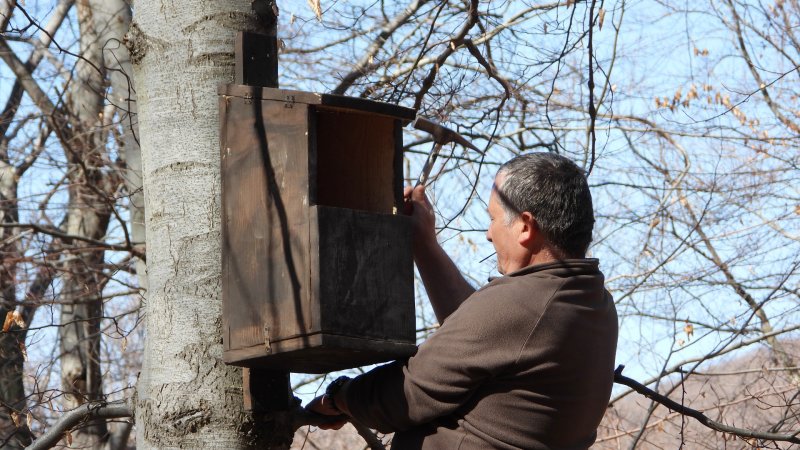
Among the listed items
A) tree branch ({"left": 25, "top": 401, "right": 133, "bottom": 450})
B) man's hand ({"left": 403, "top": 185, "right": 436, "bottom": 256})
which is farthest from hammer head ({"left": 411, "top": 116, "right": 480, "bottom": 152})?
tree branch ({"left": 25, "top": 401, "right": 133, "bottom": 450})

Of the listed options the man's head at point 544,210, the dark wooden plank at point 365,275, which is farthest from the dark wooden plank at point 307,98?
→ the man's head at point 544,210

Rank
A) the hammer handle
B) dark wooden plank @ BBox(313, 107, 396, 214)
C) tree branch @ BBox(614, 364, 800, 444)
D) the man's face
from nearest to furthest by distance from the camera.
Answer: the man's face → dark wooden plank @ BBox(313, 107, 396, 214) → tree branch @ BBox(614, 364, 800, 444) → the hammer handle

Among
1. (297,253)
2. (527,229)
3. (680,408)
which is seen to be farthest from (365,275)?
(680,408)

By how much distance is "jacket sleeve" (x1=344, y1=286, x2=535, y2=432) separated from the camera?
2.02m

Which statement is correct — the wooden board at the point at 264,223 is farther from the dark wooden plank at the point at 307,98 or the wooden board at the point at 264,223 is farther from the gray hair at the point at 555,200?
the gray hair at the point at 555,200

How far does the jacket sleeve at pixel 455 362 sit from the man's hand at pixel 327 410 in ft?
0.52

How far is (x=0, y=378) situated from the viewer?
6.54 metres

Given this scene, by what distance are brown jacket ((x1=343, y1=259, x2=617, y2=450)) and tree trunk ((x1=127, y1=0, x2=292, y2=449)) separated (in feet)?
1.05

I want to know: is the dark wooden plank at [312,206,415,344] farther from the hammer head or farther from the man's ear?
the hammer head

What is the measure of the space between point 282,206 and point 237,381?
40 centimetres

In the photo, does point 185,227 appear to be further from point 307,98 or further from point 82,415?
point 82,415

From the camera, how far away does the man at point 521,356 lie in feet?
6.68

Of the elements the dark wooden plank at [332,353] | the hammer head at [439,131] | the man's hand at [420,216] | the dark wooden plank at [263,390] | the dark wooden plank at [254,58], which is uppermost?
the dark wooden plank at [254,58]

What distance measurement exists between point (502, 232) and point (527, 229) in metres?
0.07
